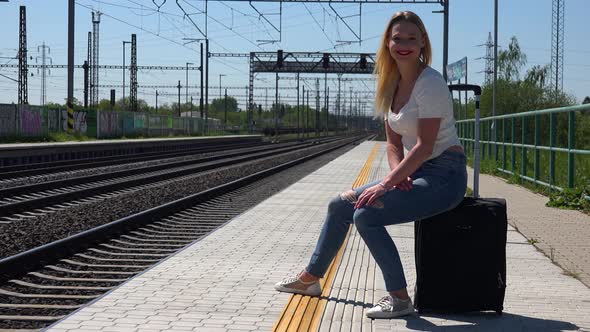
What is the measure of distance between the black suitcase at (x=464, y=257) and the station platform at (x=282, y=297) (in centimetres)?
12

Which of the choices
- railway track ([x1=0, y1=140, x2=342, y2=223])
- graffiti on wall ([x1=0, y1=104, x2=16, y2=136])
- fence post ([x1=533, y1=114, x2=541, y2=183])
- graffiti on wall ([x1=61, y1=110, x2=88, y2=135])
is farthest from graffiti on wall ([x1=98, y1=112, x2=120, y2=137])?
fence post ([x1=533, y1=114, x2=541, y2=183])

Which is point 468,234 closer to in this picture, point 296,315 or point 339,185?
point 296,315

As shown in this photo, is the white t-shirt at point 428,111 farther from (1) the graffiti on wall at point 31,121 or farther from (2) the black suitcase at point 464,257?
(1) the graffiti on wall at point 31,121

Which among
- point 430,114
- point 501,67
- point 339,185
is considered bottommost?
point 339,185

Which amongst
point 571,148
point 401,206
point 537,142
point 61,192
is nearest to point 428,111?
point 401,206

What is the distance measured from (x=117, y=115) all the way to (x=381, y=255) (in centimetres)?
5102

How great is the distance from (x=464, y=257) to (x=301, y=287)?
4.00 ft

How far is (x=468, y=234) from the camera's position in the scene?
5.52 m

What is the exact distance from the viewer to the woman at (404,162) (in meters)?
5.36

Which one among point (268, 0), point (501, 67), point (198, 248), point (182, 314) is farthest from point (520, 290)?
point (501, 67)

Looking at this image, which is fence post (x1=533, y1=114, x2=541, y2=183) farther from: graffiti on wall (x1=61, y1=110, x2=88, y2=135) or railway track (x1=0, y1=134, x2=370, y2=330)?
graffiti on wall (x1=61, y1=110, x2=88, y2=135)

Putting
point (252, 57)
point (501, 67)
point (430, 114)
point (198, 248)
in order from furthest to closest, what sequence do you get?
point (252, 57) < point (501, 67) < point (198, 248) < point (430, 114)

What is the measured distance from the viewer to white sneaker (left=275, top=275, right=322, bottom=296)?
6.14 meters

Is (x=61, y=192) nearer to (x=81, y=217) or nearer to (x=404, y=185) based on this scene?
(x=81, y=217)
